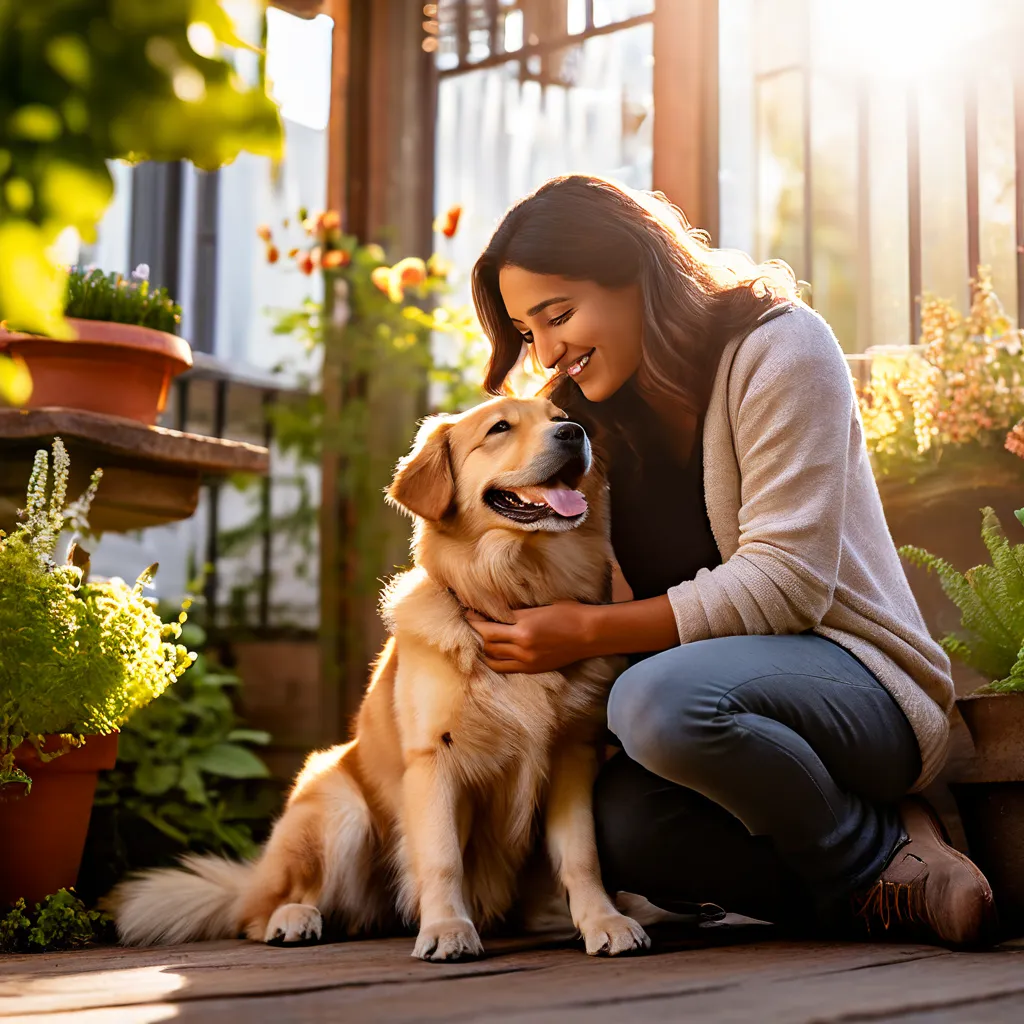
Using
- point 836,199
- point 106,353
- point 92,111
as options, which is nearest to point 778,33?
point 836,199

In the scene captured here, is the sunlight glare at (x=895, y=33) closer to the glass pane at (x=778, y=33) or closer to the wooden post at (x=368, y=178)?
the glass pane at (x=778, y=33)

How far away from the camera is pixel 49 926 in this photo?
6.39 feet

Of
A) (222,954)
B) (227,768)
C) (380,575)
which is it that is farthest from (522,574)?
(380,575)

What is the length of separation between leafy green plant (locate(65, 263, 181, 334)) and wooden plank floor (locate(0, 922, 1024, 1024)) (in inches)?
53.2

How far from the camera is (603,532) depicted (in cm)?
208

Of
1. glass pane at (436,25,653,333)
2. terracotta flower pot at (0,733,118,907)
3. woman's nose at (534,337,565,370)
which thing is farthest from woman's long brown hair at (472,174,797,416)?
glass pane at (436,25,653,333)

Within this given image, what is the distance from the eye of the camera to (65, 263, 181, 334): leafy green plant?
2545mm

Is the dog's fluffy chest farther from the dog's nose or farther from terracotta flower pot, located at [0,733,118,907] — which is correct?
terracotta flower pot, located at [0,733,118,907]

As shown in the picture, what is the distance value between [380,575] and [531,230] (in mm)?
2042

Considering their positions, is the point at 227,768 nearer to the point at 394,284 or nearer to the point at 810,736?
the point at 394,284

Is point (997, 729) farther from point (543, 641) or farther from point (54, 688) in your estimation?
point (54, 688)

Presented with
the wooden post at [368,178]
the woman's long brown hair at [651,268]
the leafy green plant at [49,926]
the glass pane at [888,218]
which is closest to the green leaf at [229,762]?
the wooden post at [368,178]

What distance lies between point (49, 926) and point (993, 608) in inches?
63.6

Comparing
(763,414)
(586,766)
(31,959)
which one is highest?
(763,414)
